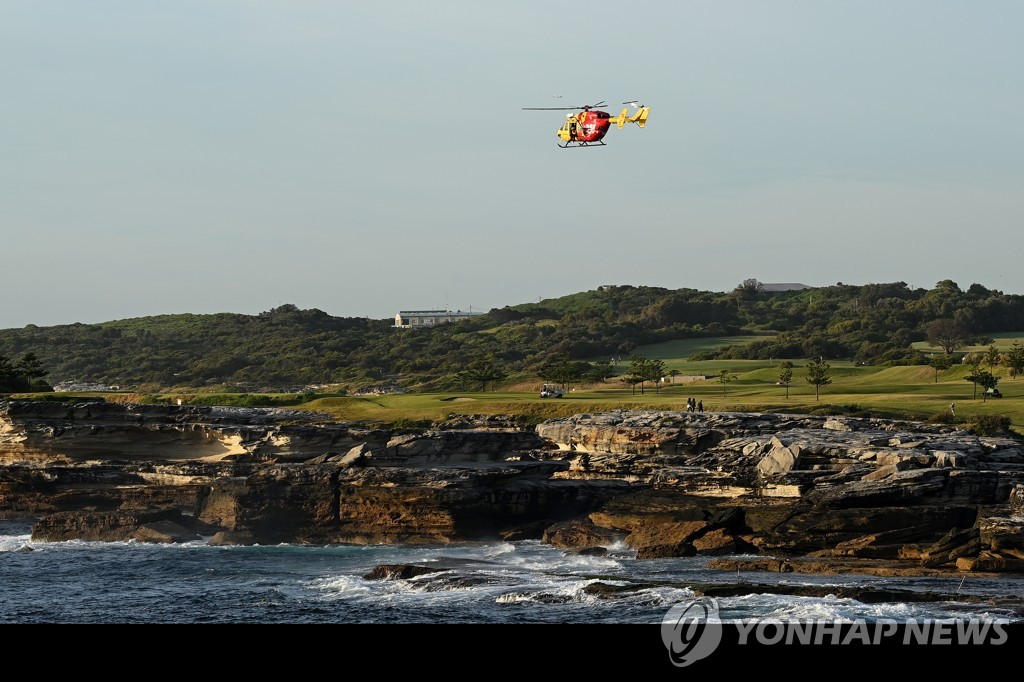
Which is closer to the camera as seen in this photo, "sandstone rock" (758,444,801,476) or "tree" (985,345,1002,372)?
"sandstone rock" (758,444,801,476)

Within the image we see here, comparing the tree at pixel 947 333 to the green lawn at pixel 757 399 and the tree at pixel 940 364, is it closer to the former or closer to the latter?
the green lawn at pixel 757 399

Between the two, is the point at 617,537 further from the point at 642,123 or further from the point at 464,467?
the point at 642,123

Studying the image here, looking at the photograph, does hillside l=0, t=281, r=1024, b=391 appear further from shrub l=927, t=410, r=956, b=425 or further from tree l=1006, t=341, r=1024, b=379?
shrub l=927, t=410, r=956, b=425

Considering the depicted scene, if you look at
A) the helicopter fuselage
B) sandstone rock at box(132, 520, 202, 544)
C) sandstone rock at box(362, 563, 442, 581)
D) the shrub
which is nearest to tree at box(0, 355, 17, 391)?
sandstone rock at box(132, 520, 202, 544)

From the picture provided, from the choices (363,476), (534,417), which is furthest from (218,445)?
(534,417)

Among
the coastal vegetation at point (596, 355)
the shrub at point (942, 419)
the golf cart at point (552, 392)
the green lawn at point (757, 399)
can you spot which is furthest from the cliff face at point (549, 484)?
the golf cart at point (552, 392)

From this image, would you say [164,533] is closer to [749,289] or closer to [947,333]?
[947,333]

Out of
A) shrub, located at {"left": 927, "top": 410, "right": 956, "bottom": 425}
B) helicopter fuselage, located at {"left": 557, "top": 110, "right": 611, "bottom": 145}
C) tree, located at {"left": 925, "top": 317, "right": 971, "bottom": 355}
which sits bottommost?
shrub, located at {"left": 927, "top": 410, "right": 956, "bottom": 425}
